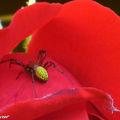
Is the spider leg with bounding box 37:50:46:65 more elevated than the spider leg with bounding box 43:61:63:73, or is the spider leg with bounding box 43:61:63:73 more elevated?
the spider leg with bounding box 37:50:46:65

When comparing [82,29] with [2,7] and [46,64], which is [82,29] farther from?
[2,7]

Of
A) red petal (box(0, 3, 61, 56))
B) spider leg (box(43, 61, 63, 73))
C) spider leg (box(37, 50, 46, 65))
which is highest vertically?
red petal (box(0, 3, 61, 56))

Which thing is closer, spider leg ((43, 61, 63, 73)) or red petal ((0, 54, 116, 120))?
red petal ((0, 54, 116, 120))

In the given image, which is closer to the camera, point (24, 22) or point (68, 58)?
point (24, 22)
